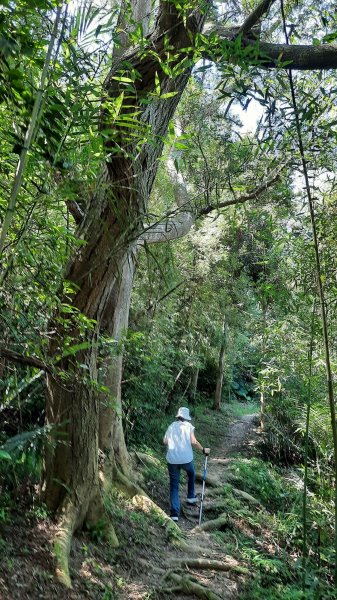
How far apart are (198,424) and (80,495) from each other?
36.0ft

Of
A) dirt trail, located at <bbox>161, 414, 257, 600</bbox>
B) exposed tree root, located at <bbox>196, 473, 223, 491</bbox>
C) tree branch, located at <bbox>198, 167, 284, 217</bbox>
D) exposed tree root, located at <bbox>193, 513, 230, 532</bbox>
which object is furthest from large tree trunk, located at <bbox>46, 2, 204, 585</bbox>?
exposed tree root, located at <bbox>196, 473, 223, 491</bbox>

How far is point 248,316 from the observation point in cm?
1496

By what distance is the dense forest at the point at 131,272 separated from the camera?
219 centimetres

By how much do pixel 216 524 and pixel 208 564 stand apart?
1.63 metres

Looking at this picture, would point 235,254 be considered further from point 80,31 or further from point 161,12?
point 80,31

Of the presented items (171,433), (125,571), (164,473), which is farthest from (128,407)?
(125,571)

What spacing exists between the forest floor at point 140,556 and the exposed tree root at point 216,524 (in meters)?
0.02

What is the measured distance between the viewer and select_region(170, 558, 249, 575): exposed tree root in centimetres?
511

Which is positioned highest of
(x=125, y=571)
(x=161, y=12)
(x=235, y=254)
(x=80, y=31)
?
(x=235, y=254)

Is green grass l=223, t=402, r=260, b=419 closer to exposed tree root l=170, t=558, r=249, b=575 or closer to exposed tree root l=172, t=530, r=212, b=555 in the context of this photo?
exposed tree root l=172, t=530, r=212, b=555

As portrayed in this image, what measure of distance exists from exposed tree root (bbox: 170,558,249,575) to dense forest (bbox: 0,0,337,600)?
3cm

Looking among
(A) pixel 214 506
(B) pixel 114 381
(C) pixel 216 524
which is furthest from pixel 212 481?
(B) pixel 114 381

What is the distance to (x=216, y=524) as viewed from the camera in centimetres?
678

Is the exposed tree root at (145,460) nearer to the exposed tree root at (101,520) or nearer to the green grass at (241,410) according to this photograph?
the exposed tree root at (101,520)
